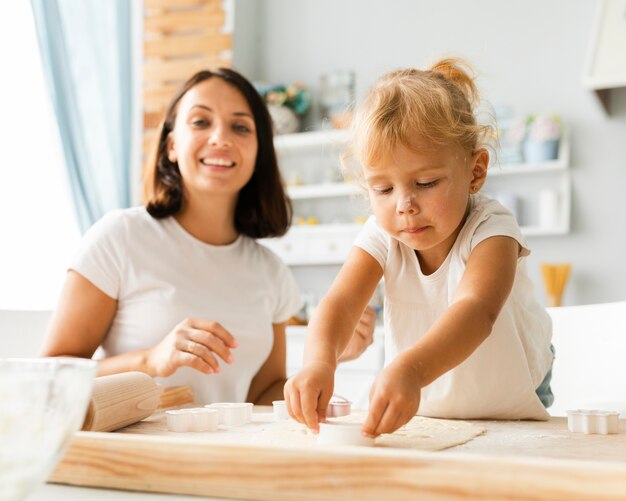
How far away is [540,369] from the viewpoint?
1.32m

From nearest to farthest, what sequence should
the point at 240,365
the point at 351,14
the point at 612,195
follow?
the point at 240,365 → the point at 612,195 → the point at 351,14

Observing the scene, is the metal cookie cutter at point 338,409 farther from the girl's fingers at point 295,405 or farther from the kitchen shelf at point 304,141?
the kitchen shelf at point 304,141

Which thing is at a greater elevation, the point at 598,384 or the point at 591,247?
the point at 598,384

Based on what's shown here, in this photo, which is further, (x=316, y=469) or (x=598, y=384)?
(x=598, y=384)

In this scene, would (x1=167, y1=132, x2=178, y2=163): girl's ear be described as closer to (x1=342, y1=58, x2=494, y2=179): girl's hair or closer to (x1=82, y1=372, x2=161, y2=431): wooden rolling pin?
(x1=342, y1=58, x2=494, y2=179): girl's hair

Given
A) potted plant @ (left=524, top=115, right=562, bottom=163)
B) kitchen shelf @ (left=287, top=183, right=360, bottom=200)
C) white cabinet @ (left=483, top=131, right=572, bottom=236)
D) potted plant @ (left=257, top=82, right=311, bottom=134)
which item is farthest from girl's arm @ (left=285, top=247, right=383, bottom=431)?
potted plant @ (left=257, top=82, right=311, bottom=134)

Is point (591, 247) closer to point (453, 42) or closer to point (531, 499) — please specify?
point (453, 42)

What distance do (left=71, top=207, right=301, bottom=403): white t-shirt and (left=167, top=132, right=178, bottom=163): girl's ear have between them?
17 cm

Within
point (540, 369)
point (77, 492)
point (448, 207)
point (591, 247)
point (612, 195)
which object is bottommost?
point (591, 247)

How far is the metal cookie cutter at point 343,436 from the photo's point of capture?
76 cm

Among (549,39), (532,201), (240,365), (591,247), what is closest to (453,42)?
(549,39)

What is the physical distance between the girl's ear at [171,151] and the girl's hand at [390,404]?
4.17 ft

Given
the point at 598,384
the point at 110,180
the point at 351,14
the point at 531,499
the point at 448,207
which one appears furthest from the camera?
the point at 351,14

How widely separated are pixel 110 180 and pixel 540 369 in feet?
8.08
